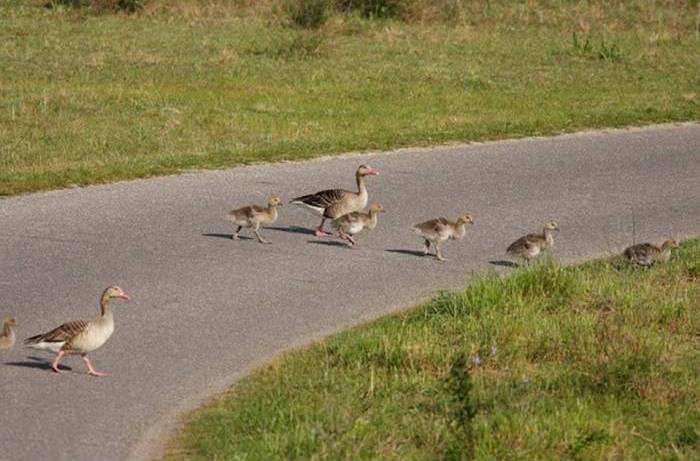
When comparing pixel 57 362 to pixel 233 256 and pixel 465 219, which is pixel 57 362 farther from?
pixel 465 219

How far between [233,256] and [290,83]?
12.5m

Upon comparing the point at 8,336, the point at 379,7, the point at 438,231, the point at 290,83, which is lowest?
the point at 379,7

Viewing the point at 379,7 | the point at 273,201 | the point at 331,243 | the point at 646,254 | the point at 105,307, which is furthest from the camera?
the point at 379,7

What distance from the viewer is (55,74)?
27.2 meters

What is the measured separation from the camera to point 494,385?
10.9 metres

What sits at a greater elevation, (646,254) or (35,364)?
(35,364)

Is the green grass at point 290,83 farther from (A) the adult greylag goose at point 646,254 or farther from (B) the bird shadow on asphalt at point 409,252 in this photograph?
(A) the adult greylag goose at point 646,254

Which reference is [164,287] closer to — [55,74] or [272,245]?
[272,245]

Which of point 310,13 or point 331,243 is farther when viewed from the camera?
point 310,13

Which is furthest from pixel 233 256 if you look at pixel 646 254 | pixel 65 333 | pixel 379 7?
pixel 379 7

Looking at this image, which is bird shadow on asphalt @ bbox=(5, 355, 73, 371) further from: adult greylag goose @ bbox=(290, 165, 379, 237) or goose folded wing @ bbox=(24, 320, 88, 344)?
adult greylag goose @ bbox=(290, 165, 379, 237)

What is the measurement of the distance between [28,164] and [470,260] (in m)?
6.39

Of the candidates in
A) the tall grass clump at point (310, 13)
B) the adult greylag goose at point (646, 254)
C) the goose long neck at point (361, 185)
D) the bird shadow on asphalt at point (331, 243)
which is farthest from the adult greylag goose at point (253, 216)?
the tall grass clump at point (310, 13)

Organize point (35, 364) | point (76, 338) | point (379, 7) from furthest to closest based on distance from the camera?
point (379, 7) < point (35, 364) < point (76, 338)
